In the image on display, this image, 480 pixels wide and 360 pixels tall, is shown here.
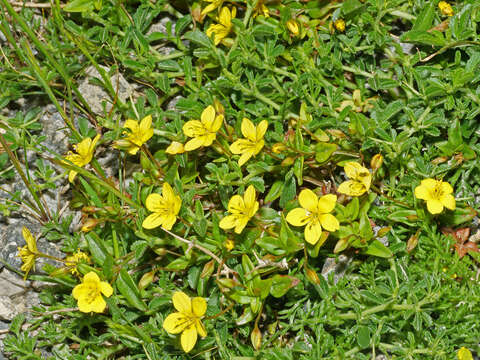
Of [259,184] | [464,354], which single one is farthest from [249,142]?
[464,354]

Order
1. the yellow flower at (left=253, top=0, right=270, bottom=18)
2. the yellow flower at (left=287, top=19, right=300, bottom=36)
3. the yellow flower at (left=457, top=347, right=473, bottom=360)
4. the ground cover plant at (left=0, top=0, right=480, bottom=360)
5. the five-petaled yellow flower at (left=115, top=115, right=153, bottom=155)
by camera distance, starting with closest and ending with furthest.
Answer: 1. the yellow flower at (left=457, top=347, right=473, bottom=360)
2. the ground cover plant at (left=0, top=0, right=480, bottom=360)
3. the five-petaled yellow flower at (left=115, top=115, right=153, bottom=155)
4. the yellow flower at (left=287, top=19, right=300, bottom=36)
5. the yellow flower at (left=253, top=0, right=270, bottom=18)

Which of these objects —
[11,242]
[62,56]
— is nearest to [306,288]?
[11,242]

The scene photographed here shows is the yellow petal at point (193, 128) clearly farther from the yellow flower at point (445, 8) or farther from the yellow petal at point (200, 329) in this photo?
the yellow flower at point (445, 8)

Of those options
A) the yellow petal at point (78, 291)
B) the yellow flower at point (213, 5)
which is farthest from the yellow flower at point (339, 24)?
the yellow petal at point (78, 291)

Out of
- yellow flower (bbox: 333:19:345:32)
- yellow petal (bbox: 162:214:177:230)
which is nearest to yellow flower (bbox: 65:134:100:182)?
yellow petal (bbox: 162:214:177:230)

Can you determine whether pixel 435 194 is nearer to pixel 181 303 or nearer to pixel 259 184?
pixel 259 184

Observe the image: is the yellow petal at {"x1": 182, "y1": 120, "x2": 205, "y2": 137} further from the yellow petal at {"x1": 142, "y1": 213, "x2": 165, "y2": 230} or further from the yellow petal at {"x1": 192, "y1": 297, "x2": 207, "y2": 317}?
the yellow petal at {"x1": 192, "y1": 297, "x2": 207, "y2": 317}

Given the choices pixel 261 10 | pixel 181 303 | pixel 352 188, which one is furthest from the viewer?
pixel 261 10
